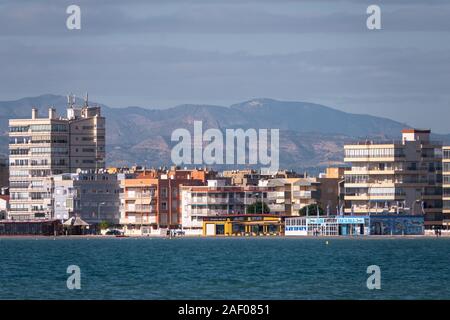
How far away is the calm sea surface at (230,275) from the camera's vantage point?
9319 cm

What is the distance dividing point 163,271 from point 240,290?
29.2 metres

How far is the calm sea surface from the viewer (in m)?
93.2

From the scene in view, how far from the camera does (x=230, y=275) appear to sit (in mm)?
116562
